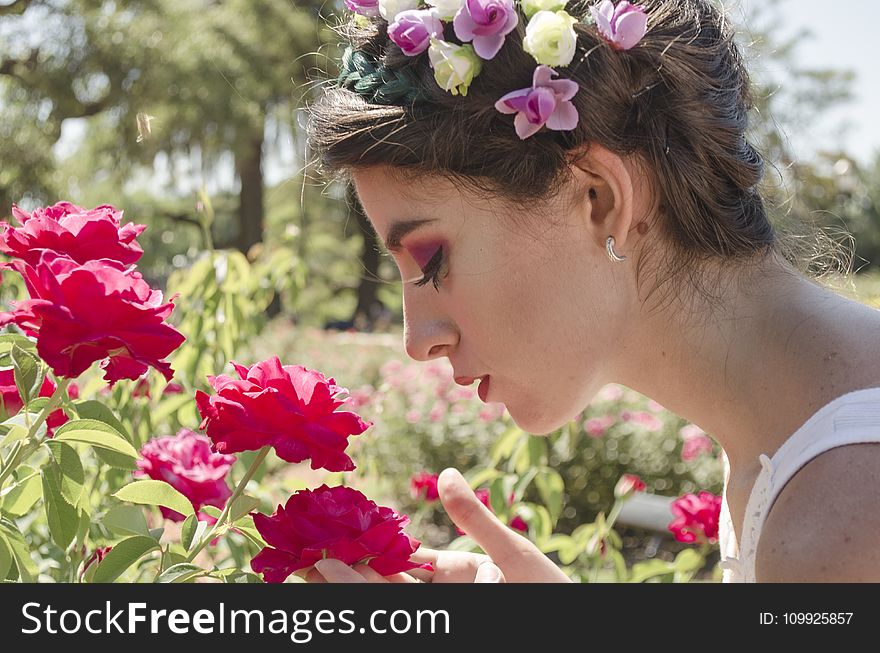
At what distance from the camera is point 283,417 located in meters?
0.93

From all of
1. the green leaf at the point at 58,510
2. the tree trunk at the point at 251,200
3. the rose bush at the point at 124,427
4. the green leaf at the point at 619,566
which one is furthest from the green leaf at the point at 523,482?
the tree trunk at the point at 251,200

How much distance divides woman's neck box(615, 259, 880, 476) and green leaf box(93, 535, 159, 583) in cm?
68

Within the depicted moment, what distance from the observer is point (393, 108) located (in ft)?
4.09

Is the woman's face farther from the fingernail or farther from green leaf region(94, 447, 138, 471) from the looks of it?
green leaf region(94, 447, 138, 471)

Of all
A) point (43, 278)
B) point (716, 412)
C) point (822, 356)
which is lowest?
point (716, 412)

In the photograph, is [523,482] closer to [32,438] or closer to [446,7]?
[446,7]

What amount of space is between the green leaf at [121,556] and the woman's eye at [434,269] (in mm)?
456

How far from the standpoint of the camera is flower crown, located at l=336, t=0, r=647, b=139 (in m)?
1.15

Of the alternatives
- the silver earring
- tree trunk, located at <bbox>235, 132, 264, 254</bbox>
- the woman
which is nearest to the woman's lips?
the woman

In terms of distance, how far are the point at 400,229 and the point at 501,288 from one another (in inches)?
6.0
